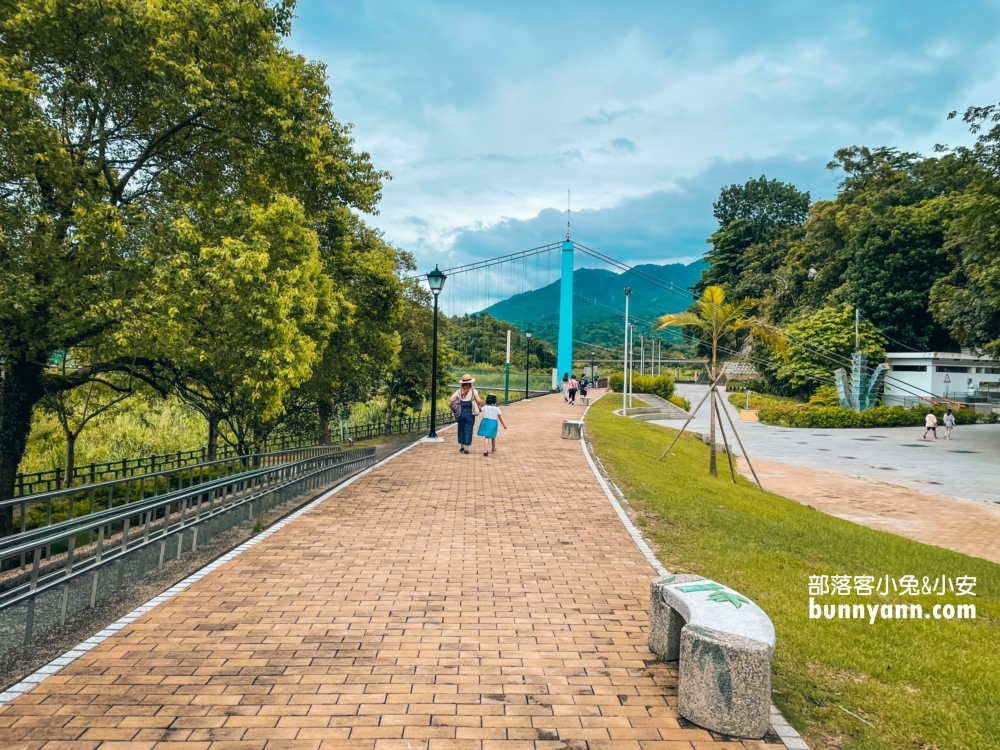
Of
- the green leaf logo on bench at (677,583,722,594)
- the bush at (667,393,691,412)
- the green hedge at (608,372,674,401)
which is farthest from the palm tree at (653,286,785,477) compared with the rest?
the green hedge at (608,372,674,401)

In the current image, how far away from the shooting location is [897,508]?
15.1 meters

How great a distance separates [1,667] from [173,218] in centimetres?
730

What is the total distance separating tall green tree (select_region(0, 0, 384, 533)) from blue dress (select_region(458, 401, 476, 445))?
5.04 m

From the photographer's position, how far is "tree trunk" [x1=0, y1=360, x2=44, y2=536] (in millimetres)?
10883

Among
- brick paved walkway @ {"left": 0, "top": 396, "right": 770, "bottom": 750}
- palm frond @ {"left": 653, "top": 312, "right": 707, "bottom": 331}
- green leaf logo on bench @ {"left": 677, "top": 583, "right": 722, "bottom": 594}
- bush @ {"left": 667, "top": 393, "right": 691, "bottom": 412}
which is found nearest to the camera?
brick paved walkway @ {"left": 0, "top": 396, "right": 770, "bottom": 750}

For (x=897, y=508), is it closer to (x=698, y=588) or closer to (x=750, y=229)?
(x=698, y=588)

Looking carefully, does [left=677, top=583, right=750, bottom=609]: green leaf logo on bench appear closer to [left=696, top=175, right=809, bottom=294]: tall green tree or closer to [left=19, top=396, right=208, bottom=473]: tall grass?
[left=19, top=396, right=208, bottom=473]: tall grass

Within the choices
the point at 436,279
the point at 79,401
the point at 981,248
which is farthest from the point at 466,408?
the point at 981,248

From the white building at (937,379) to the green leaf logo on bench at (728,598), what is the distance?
49.7 m

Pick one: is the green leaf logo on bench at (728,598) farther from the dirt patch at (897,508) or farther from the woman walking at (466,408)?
the woman walking at (466,408)

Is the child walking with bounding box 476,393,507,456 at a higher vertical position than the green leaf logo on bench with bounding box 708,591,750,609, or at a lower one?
higher

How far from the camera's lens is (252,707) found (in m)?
3.64

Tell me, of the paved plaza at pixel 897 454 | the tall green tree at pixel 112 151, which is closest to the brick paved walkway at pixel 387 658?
the tall green tree at pixel 112 151

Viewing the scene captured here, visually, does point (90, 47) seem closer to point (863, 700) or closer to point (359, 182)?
point (359, 182)
